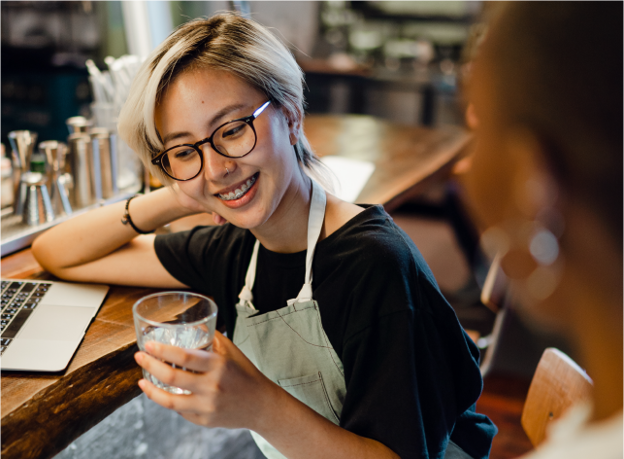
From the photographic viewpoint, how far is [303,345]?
113 cm

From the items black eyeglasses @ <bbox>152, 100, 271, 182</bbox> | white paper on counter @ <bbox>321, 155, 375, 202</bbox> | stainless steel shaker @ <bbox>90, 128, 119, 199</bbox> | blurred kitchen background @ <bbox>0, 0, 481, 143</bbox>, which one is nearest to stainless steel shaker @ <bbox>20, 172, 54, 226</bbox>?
stainless steel shaker @ <bbox>90, 128, 119, 199</bbox>

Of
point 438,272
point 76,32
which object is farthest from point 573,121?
point 438,272

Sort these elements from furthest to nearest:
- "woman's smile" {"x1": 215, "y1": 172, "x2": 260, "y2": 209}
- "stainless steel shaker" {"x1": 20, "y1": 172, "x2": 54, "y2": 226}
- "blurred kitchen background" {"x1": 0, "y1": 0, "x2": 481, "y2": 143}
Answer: "blurred kitchen background" {"x1": 0, "y1": 0, "x2": 481, "y2": 143}, "stainless steel shaker" {"x1": 20, "y1": 172, "x2": 54, "y2": 226}, "woman's smile" {"x1": 215, "y1": 172, "x2": 260, "y2": 209}

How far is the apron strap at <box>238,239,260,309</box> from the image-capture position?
3.98 ft

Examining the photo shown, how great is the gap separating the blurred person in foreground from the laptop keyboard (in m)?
0.95

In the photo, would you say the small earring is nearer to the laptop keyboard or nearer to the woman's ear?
the woman's ear

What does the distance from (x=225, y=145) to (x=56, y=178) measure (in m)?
0.88

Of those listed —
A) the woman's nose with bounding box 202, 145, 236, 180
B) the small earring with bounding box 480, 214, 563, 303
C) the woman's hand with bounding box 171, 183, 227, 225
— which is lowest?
the woman's hand with bounding box 171, 183, 227, 225

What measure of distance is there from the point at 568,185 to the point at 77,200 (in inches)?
66.9

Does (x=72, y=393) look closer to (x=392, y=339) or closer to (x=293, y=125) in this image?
(x=392, y=339)

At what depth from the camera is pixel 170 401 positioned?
2.56 feet

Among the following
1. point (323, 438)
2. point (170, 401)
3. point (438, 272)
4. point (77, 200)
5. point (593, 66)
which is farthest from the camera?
point (438, 272)

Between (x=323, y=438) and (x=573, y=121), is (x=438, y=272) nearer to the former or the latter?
(x=323, y=438)

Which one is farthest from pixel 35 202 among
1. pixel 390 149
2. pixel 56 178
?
pixel 390 149
